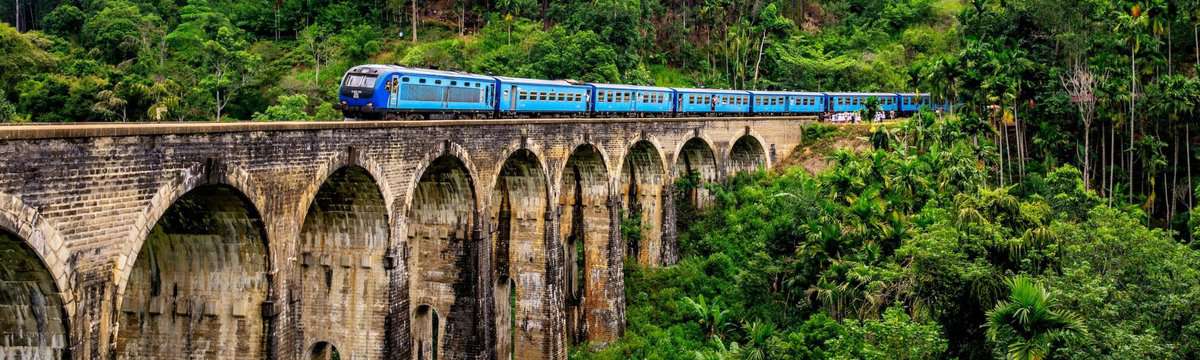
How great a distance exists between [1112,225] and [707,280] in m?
15.7

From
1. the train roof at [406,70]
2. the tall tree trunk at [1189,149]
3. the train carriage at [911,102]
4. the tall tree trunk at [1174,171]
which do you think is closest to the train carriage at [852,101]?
the train carriage at [911,102]

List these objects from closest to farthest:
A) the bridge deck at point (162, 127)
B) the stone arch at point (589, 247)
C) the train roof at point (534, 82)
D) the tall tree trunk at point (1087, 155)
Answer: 1. the bridge deck at point (162, 127)
2. the train roof at point (534, 82)
3. the stone arch at point (589, 247)
4. the tall tree trunk at point (1087, 155)

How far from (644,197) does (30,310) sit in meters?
29.2

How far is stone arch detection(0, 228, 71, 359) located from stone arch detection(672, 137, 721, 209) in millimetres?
32695

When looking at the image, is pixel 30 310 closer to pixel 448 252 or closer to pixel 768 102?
pixel 448 252

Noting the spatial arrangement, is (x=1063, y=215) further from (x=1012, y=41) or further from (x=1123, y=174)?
(x=1012, y=41)

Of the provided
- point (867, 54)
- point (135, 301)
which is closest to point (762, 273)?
point (135, 301)

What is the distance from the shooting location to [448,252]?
83.8 ft

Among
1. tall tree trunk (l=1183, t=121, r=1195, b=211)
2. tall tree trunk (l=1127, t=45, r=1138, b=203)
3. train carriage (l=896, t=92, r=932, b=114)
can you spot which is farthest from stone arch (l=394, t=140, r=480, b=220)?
train carriage (l=896, t=92, r=932, b=114)

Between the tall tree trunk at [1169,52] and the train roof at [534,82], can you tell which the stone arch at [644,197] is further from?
the tall tree trunk at [1169,52]

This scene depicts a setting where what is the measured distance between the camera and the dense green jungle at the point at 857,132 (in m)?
23.2

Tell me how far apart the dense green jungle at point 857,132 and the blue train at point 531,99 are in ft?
11.9

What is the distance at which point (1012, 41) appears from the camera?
45.4 metres

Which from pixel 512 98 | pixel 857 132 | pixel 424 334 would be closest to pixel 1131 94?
pixel 857 132
